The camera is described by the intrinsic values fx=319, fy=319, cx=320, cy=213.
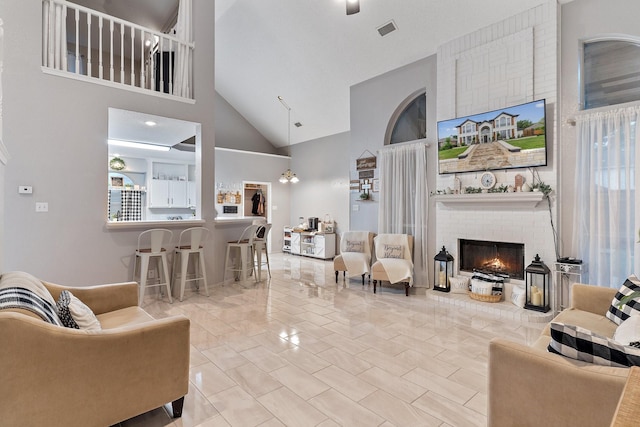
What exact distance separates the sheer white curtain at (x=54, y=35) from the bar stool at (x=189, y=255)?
2.55 m

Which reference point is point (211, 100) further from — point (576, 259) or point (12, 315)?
point (576, 259)

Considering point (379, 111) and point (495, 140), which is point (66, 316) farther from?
point (379, 111)

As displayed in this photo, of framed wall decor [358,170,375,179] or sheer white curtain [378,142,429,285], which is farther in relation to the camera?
framed wall decor [358,170,375,179]

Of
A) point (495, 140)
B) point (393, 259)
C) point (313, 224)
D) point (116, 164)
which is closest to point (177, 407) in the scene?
point (393, 259)

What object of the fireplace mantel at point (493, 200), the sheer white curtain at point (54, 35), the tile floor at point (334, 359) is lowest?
the tile floor at point (334, 359)

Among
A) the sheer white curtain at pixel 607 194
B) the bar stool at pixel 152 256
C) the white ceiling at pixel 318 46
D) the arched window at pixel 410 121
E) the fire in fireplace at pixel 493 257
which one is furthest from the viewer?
the arched window at pixel 410 121

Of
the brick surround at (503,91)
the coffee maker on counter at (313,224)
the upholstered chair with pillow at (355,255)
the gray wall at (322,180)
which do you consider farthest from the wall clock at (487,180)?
the coffee maker on counter at (313,224)

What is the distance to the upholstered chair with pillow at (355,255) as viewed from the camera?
5301mm

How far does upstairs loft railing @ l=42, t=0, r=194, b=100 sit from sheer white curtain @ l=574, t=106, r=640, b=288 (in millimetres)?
5380

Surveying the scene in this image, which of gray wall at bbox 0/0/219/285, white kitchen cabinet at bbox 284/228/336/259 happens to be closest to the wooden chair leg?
gray wall at bbox 0/0/219/285

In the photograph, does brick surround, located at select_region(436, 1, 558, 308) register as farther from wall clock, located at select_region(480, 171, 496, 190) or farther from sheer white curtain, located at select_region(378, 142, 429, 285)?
sheer white curtain, located at select_region(378, 142, 429, 285)

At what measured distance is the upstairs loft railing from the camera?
12.7 ft

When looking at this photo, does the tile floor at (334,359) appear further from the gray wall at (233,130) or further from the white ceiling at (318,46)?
the gray wall at (233,130)

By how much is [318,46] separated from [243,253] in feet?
13.4
